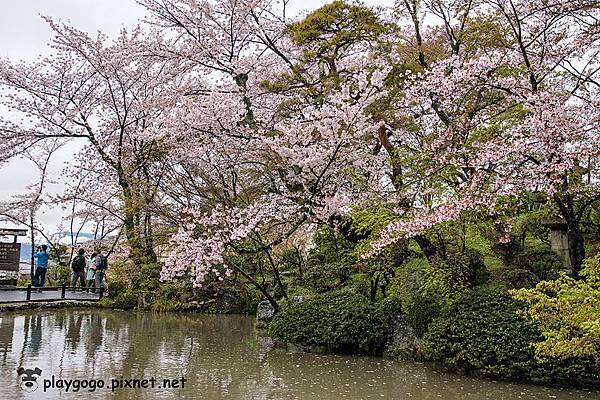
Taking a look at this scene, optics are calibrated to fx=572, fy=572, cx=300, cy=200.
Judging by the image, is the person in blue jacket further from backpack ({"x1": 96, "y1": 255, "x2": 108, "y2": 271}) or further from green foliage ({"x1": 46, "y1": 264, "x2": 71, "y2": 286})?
green foliage ({"x1": 46, "y1": 264, "x2": 71, "y2": 286})

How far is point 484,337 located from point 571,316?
1.86m

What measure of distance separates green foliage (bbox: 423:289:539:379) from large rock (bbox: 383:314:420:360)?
515mm

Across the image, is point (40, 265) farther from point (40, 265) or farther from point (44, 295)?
point (44, 295)

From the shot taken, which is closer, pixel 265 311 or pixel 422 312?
pixel 422 312

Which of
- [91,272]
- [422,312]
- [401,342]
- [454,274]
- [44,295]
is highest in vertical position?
[454,274]

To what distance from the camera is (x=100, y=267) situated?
16.5 m

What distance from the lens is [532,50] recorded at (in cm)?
948

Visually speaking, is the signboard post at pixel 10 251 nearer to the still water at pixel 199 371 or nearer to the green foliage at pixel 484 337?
the still water at pixel 199 371

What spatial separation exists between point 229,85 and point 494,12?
6984mm

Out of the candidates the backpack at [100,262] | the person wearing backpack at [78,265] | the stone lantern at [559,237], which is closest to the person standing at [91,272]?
the person wearing backpack at [78,265]

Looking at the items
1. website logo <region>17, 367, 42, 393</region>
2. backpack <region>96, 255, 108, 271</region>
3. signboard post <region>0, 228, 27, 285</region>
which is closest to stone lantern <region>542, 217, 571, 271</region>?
website logo <region>17, 367, 42, 393</region>

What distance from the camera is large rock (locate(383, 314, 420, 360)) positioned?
29.7 feet

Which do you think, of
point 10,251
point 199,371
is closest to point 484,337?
point 199,371

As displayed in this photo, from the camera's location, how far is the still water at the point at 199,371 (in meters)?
6.57
